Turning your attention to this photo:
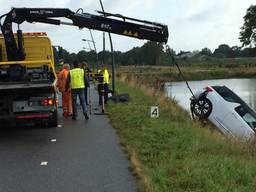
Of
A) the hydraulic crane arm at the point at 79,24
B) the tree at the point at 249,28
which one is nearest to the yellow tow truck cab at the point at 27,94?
the hydraulic crane arm at the point at 79,24

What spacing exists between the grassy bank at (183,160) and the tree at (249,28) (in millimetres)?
81793

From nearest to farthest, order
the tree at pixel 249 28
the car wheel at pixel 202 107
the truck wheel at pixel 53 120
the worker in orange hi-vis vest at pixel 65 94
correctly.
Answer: the truck wheel at pixel 53 120
the car wheel at pixel 202 107
the worker in orange hi-vis vest at pixel 65 94
the tree at pixel 249 28

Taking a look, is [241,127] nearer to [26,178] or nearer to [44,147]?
[44,147]

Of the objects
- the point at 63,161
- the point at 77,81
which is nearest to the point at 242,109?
the point at 77,81

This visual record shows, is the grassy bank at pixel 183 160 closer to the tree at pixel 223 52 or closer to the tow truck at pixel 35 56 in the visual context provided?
the tow truck at pixel 35 56

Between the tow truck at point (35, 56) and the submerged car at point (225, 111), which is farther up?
the tow truck at point (35, 56)

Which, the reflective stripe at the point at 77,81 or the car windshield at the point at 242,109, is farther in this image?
the reflective stripe at the point at 77,81

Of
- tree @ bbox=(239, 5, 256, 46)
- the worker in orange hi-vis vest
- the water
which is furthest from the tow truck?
tree @ bbox=(239, 5, 256, 46)

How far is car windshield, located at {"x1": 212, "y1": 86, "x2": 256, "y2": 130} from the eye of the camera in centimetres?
1562

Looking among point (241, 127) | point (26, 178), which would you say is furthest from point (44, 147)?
point (241, 127)

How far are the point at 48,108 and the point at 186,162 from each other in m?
5.83

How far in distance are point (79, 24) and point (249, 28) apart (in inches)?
3205

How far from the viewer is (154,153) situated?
9.33 meters

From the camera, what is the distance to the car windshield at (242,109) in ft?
51.3
